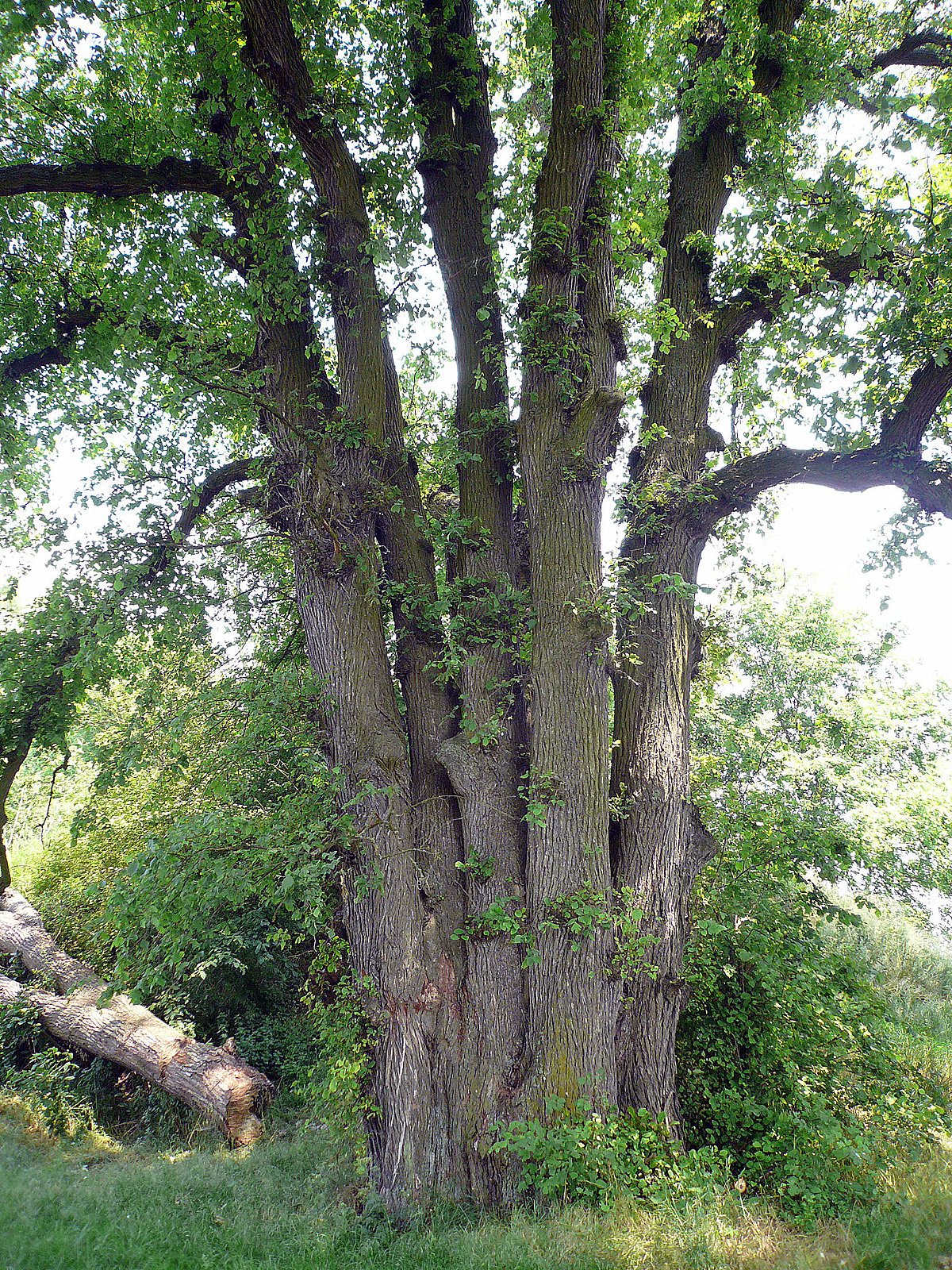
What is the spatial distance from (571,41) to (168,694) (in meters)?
6.59

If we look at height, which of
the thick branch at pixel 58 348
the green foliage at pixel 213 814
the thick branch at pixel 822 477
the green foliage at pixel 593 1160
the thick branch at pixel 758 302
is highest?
the thick branch at pixel 758 302

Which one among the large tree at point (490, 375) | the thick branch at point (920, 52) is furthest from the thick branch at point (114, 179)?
the thick branch at point (920, 52)

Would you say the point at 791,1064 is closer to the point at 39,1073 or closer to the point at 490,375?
the point at 490,375

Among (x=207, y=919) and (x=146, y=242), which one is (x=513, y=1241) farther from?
(x=146, y=242)

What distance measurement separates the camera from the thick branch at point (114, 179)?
523 cm

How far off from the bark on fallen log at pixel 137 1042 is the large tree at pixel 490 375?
315cm

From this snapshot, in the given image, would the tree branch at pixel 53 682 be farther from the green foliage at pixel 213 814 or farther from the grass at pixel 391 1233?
the grass at pixel 391 1233

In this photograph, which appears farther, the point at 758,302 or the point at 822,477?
the point at 758,302

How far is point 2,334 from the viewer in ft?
20.6

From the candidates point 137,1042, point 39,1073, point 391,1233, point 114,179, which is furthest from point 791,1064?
point 114,179

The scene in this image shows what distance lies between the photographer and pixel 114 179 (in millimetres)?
5539

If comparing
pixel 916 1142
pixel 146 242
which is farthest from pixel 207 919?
pixel 146 242

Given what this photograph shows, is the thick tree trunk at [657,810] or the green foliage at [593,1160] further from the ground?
the thick tree trunk at [657,810]

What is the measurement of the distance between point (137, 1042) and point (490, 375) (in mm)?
8060
